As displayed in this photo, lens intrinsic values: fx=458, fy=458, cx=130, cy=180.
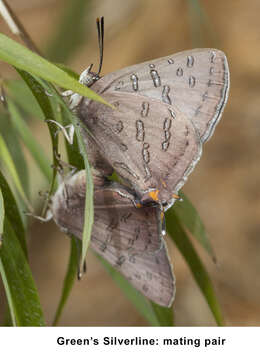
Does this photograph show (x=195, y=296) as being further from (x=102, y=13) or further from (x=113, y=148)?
(x=113, y=148)

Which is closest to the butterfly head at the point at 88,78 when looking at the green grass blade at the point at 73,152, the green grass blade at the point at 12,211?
the green grass blade at the point at 73,152

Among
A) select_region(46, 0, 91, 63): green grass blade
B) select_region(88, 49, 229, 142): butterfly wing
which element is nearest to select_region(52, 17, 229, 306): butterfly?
select_region(88, 49, 229, 142): butterfly wing

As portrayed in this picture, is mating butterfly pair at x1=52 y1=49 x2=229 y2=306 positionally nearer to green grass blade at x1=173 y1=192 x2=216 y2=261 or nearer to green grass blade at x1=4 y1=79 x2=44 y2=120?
green grass blade at x1=173 y1=192 x2=216 y2=261

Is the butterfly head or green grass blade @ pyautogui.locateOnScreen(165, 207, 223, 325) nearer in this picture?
the butterfly head

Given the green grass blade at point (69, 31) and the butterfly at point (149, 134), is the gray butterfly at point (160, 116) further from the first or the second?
the green grass blade at point (69, 31)

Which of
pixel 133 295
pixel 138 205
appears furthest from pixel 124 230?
pixel 133 295
